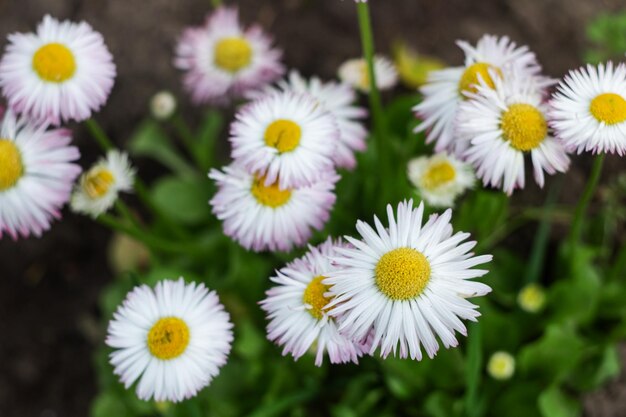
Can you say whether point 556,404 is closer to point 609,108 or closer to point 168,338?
point 609,108

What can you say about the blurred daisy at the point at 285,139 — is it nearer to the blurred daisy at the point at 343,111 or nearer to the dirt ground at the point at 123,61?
the blurred daisy at the point at 343,111

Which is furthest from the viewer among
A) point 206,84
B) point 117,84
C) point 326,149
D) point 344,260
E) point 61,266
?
point 117,84

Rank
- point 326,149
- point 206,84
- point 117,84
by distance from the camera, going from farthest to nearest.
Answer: point 117,84
point 206,84
point 326,149

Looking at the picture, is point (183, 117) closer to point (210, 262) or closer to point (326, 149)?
point (210, 262)

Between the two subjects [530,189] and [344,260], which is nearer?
[344,260]

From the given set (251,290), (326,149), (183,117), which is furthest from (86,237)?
(326,149)

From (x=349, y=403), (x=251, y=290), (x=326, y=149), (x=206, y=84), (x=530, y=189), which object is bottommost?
(x=349, y=403)
